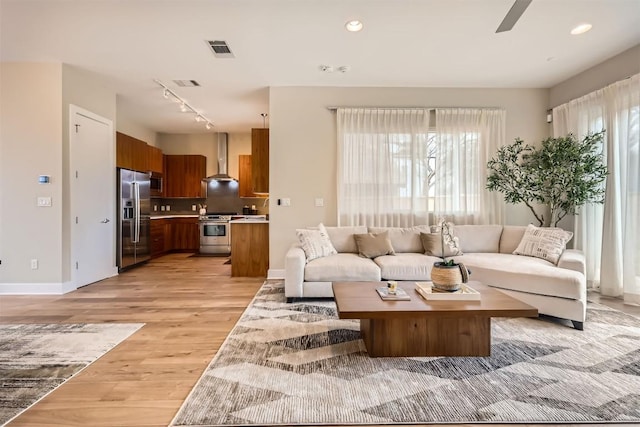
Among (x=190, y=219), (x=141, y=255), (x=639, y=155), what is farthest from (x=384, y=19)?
(x=190, y=219)

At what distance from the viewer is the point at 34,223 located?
4.04 meters

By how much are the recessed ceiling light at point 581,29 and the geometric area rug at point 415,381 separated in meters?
2.94

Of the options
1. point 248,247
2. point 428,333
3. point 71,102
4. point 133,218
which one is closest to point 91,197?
point 133,218

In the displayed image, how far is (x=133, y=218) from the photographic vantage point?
5.54 metres

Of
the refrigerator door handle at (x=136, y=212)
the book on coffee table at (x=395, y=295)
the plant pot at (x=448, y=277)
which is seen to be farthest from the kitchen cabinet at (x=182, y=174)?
the plant pot at (x=448, y=277)

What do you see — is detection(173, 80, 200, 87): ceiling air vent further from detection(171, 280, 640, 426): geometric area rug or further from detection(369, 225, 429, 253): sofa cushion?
detection(171, 280, 640, 426): geometric area rug

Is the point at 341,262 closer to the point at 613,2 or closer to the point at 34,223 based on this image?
the point at 613,2

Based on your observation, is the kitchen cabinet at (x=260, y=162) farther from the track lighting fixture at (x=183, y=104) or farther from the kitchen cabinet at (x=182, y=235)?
the kitchen cabinet at (x=182, y=235)

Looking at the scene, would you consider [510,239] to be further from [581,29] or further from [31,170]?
[31,170]

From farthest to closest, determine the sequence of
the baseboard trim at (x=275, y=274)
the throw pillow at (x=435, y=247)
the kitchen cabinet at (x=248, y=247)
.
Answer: the kitchen cabinet at (x=248, y=247) < the baseboard trim at (x=275, y=274) < the throw pillow at (x=435, y=247)

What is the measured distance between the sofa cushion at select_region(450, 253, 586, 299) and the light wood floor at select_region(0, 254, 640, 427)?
112 centimetres

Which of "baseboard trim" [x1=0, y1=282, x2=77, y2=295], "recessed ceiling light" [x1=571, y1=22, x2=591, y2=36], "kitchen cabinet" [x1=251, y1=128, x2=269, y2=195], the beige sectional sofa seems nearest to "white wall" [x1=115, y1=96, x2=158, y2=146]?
"kitchen cabinet" [x1=251, y1=128, x2=269, y2=195]

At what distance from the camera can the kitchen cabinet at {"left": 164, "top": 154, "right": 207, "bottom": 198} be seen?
25.5 feet

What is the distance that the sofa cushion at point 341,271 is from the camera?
3.60 metres
